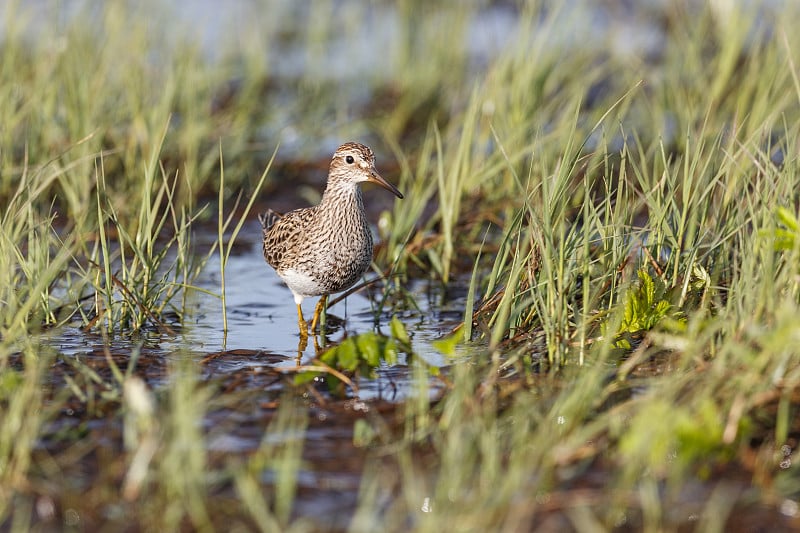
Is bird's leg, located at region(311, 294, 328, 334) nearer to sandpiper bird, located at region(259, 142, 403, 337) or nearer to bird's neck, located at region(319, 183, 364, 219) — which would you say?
sandpiper bird, located at region(259, 142, 403, 337)

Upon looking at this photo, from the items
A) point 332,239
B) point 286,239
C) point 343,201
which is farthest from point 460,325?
point 286,239

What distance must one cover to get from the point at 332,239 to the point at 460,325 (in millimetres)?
952

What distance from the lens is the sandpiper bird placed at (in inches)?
268

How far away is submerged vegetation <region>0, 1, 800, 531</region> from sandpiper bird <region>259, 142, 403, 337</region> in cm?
33

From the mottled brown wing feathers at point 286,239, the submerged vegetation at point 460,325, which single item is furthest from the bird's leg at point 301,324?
the submerged vegetation at point 460,325

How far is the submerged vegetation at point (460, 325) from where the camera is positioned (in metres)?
4.30

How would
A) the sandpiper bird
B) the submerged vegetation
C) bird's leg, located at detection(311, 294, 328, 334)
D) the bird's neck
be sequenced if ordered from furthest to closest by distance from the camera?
bird's leg, located at detection(311, 294, 328, 334) → the bird's neck → the sandpiper bird → the submerged vegetation

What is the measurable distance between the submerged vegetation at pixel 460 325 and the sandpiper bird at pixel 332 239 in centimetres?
33

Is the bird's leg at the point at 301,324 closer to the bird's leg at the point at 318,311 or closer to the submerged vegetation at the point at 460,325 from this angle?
the bird's leg at the point at 318,311

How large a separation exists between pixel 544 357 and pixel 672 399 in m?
1.24

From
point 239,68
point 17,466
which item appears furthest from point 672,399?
point 239,68

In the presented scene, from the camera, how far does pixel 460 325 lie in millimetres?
6430

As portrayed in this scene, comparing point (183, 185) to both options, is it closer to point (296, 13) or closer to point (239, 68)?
point (239, 68)

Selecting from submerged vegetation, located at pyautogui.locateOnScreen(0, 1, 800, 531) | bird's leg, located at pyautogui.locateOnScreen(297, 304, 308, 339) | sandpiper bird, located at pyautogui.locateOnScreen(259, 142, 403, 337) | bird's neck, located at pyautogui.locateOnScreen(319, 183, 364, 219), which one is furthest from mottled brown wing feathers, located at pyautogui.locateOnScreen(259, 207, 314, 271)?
submerged vegetation, located at pyautogui.locateOnScreen(0, 1, 800, 531)
